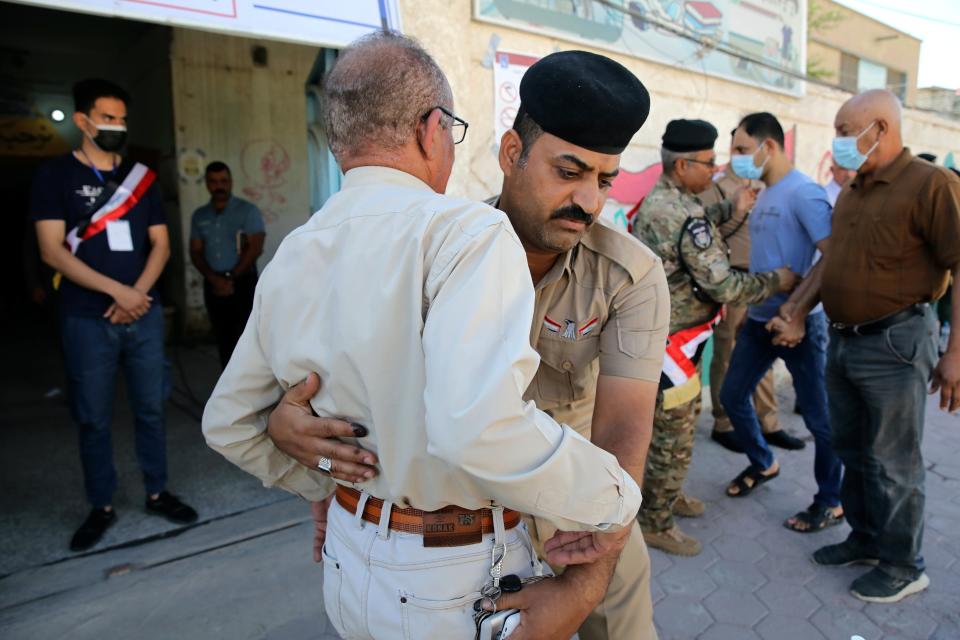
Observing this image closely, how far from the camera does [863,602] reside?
281 cm

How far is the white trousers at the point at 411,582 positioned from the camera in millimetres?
1172

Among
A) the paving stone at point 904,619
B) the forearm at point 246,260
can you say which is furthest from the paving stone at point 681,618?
the forearm at point 246,260

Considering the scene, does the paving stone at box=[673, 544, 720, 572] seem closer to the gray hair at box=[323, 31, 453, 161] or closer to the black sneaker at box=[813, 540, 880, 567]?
the black sneaker at box=[813, 540, 880, 567]

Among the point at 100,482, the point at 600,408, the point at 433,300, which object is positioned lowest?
the point at 100,482

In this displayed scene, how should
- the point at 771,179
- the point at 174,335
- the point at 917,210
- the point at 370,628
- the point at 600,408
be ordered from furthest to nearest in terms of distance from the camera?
the point at 174,335
the point at 771,179
the point at 917,210
the point at 600,408
the point at 370,628

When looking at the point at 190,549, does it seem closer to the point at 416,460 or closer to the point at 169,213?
the point at 416,460

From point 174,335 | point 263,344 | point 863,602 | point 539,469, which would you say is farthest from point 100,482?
point 174,335

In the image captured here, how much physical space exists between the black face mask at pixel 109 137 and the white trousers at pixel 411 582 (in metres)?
2.79

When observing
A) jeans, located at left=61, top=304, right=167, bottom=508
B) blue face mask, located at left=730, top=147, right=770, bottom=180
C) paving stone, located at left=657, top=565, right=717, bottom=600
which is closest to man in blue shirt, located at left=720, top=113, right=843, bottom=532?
blue face mask, located at left=730, top=147, right=770, bottom=180

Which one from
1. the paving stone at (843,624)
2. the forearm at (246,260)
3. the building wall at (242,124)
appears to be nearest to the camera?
A: the paving stone at (843,624)

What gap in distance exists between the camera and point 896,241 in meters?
2.66

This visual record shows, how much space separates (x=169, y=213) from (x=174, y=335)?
5.03 ft

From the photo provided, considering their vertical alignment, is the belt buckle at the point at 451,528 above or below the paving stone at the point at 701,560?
above

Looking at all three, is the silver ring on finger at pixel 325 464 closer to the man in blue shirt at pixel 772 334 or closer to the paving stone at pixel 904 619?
the paving stone at pixel 904 619
